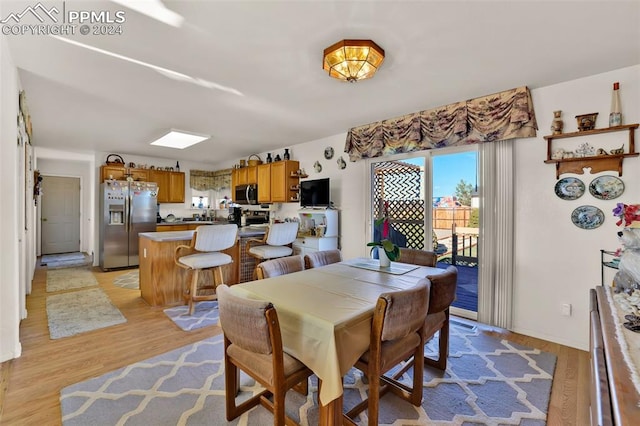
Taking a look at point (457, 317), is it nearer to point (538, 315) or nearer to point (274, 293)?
point (538, 315)

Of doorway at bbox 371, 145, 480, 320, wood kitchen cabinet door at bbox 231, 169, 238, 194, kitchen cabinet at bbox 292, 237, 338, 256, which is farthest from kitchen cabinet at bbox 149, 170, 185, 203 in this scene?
doorway at bbox 371, 145, 480, 320

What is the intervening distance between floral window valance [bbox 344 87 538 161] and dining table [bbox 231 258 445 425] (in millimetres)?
1945

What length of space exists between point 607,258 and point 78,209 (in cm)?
1012

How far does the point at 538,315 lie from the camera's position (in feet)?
9.20

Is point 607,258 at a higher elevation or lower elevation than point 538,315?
higher

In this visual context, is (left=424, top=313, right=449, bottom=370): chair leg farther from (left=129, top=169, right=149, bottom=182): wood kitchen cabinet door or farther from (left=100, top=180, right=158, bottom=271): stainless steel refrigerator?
(left=129, top=169, right=149, bottom=182): wood kitchen cabinet door

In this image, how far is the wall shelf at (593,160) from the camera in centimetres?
233

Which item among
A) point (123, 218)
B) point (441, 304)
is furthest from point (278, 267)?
point (123, 218)

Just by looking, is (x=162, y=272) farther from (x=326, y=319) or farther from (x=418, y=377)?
(x=418, y=377)

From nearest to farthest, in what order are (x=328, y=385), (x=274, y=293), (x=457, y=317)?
(x=328, y=385) < (x=274, y=293) < (x=457, y=317)

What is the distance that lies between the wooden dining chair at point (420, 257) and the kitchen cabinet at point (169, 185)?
19.1 ft

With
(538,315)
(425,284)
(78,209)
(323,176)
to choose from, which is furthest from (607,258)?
(78,209)

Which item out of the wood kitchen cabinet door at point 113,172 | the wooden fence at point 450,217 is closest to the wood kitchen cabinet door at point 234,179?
the wood kitchen cabinet door at point 113,172

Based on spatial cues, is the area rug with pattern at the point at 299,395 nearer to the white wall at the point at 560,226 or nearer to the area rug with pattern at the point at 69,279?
the white wall at the point at 560,226
